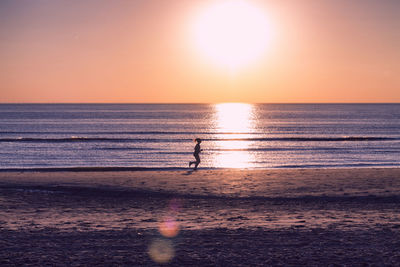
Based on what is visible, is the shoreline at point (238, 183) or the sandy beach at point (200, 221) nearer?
the sandy beach at point (200, 221)

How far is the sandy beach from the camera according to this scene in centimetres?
877

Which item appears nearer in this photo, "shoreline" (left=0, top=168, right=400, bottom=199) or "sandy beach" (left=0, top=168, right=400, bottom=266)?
"sandy beach" (left=0, top=168, right=400, bottom=266)

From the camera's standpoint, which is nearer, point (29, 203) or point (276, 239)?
point (276, 239)

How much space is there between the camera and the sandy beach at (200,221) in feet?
28.8

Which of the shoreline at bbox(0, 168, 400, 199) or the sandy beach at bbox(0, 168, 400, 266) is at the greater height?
the sandy beach at bbox(0, 168, 400, 266)

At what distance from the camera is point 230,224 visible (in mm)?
11703

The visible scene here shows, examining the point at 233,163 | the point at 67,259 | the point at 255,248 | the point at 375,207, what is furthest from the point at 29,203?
the point at 233,163

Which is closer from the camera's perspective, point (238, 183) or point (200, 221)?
point (200, 221)

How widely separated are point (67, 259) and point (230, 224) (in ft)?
14.8

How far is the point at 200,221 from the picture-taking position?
12.2m

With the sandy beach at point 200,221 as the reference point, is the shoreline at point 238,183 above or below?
below

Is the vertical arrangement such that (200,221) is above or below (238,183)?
above

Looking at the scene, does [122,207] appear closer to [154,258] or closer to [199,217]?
[199,217]

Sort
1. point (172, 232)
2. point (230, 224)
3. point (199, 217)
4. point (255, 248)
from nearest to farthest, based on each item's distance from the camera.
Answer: point (255, 248)
point (172, 232)
point (230, 224)
point (199, 217)
